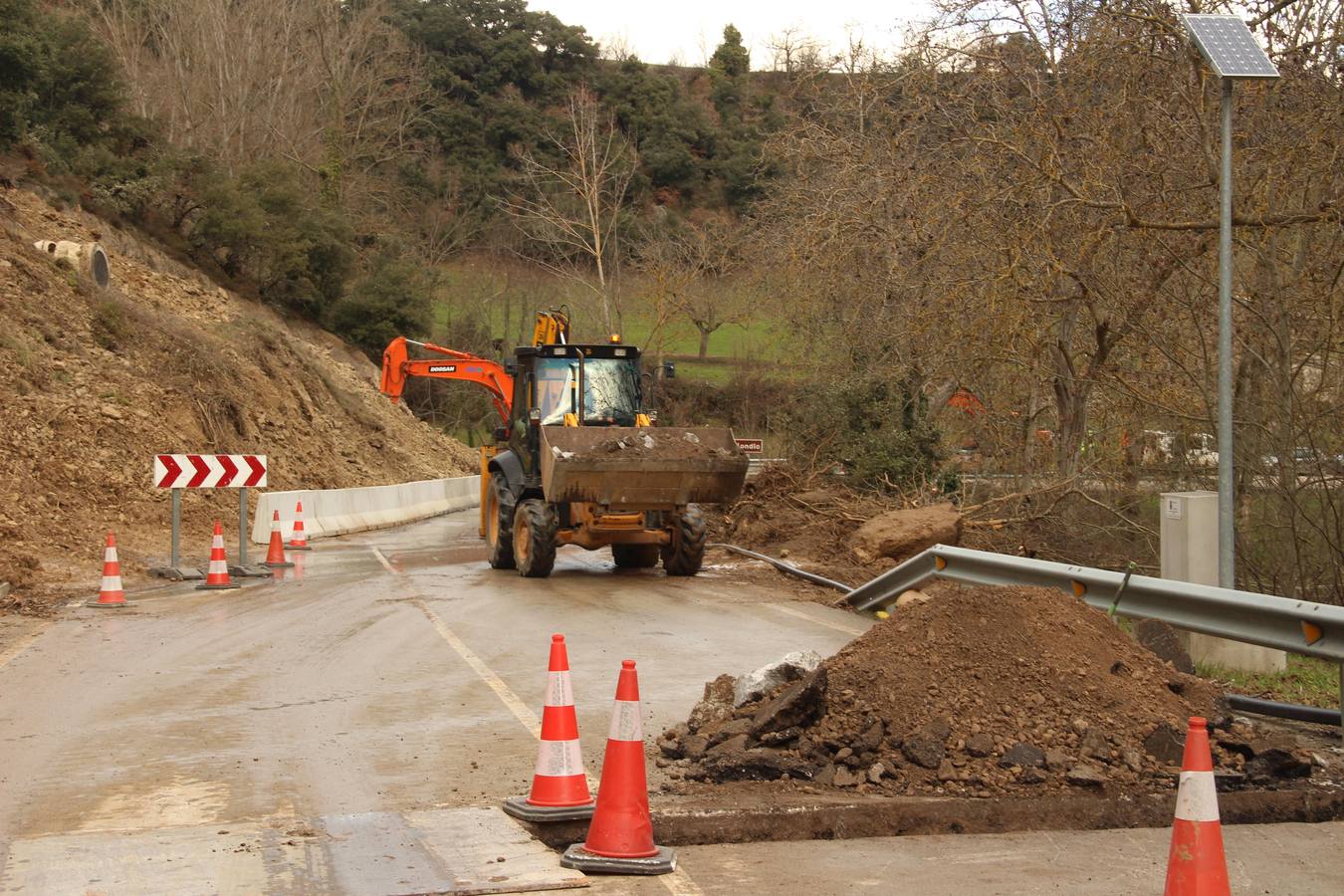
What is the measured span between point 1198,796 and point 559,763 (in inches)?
112

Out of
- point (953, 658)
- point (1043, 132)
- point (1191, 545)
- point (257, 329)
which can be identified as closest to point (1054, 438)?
point (1043, 132)

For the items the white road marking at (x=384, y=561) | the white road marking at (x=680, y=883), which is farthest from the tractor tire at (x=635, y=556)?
the white road marking at (x=680, y=883)

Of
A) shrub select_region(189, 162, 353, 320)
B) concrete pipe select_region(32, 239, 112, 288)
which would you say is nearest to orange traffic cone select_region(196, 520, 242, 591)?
concrete pipe select_region(32, 239, 112, 288)

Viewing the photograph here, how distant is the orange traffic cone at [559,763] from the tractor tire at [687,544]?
11.5m

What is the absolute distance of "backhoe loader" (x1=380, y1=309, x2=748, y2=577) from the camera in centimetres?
1670

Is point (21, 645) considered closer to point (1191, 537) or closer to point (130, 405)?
point (1191, 537)

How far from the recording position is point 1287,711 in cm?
829

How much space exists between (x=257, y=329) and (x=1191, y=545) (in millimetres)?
31301

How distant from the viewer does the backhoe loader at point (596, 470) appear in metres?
16.7

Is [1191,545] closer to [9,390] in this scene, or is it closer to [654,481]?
[654,481]

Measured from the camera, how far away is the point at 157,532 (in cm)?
2292

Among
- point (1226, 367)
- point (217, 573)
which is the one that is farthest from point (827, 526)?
point (1226, 367)

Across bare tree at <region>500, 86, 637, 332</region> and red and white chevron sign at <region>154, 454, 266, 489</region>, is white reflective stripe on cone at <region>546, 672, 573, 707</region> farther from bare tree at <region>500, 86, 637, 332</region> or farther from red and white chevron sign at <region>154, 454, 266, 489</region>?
bare tree at <region>500, 86, 637, 332</region>

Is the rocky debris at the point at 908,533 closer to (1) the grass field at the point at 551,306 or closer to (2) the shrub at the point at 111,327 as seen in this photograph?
(2) the shrub at the point at 111,327
